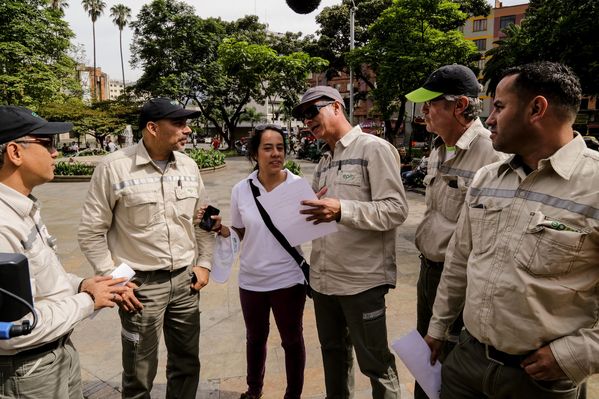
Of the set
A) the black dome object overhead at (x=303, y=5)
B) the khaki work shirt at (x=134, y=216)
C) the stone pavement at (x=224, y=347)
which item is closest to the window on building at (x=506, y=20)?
the stone pavement at (x=224, y=347)

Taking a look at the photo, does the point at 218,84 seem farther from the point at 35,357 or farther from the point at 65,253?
the point at 35,357

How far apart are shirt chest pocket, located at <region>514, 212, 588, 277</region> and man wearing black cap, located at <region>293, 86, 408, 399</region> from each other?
0.77 m

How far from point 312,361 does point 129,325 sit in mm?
1508

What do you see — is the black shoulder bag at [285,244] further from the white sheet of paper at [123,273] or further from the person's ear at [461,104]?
the person's ear at [461,104]

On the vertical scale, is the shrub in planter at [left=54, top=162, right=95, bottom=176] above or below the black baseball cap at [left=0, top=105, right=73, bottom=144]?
below

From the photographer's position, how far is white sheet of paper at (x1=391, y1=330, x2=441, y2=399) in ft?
6.30

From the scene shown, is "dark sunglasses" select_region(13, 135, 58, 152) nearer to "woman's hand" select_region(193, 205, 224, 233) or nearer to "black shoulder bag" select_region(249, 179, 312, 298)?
"woman's hand" select_region(193, 205, 224, 233)

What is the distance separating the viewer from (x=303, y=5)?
3654 mm

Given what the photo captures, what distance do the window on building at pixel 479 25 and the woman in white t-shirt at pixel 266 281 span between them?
45055 millimetres

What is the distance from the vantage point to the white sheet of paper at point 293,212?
2162 millimetres

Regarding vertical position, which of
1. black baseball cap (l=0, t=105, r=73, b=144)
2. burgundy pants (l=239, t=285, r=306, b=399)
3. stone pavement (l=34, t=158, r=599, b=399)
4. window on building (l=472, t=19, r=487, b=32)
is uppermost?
window on building (l=472, t=19, r=487, b=32)

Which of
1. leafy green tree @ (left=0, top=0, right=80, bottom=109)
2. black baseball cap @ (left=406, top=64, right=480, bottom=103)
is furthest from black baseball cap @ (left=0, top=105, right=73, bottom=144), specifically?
leafy green tree @ (left=0, top=0, right=80, bottom=109)

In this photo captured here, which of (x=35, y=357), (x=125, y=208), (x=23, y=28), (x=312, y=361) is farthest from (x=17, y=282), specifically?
(x=23, y=28)

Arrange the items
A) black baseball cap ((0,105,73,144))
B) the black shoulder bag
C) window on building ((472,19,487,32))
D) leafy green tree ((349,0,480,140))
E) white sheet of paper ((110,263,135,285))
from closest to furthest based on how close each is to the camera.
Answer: black baseball cap ((0,105,73,144))
white sheet of paper ((110,263,135,285))
the black shoulder bag
leafy green tree ((349,0,480,140))
window on building ((472,19,487,32))
